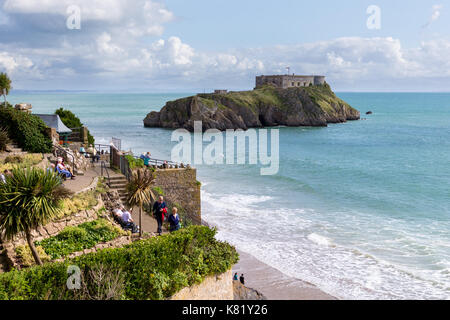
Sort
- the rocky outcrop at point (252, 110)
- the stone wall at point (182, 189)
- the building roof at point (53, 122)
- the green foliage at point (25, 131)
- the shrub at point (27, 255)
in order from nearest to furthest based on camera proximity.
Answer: the shrub at point (27, 255)
the green foliage at point (25, 131)
the stone wall at point (182, 189)
the building roof at point (53, 122)
the rocky outcrop at point (252, 110)

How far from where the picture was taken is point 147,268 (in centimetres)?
1091

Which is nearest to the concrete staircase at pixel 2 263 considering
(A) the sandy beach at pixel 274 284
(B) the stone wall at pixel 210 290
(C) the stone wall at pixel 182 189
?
(B) the stone wall at pixel 210 290

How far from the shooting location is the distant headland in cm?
10406

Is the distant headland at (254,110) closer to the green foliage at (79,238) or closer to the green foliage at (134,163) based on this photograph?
the green foliage at (134,163)

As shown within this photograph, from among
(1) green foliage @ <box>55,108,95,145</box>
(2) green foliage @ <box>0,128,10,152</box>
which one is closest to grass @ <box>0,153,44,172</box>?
(2) green foliage @ <box>0,128,10,152</box>

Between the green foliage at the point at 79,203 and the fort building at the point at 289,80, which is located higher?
the fort building at the point at 289,80

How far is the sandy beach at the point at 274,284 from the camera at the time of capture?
61.2 ft

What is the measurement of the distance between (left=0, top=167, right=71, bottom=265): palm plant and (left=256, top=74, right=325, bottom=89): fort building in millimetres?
134746

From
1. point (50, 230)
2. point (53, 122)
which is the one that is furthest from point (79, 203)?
point (53, 122)

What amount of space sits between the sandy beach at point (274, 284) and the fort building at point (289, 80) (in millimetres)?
124493

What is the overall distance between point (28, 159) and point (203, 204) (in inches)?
636

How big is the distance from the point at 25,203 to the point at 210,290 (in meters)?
5.83

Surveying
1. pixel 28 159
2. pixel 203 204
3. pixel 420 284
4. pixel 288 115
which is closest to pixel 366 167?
pixel 203 204

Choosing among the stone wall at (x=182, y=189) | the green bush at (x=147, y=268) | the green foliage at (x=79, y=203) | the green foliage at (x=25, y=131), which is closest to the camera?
the green bush at (x=147, y=268)
